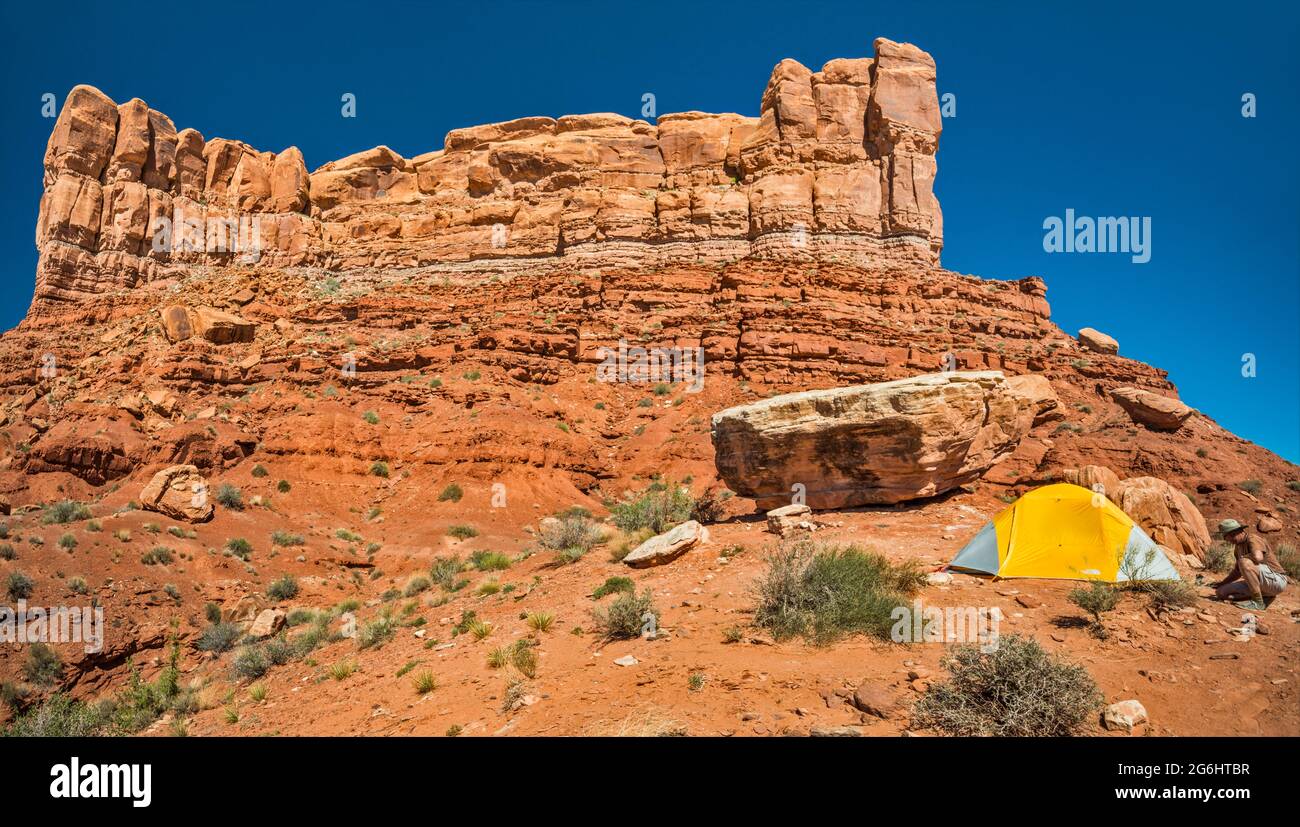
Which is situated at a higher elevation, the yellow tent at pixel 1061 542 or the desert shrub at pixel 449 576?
the yellow tent at pixel 1061 542

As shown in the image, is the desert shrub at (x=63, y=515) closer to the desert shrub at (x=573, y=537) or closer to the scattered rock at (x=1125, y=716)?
the desert shrub at (x=573, y=537)

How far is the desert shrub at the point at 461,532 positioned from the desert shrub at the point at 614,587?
12.0 m

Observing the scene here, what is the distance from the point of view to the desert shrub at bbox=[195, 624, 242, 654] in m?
13.5

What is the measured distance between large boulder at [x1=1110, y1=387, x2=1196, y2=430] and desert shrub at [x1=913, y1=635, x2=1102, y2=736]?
25.9m

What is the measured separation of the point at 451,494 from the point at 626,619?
54.9 ft

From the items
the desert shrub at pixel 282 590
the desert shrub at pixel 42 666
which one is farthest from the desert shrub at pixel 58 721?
the desert shrub at pixel 282 590

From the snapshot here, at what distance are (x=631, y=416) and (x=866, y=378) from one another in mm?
11389

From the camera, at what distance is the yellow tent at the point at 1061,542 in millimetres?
8281

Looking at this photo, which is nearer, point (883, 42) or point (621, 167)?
point (883, 42)

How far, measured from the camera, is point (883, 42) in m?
41.5

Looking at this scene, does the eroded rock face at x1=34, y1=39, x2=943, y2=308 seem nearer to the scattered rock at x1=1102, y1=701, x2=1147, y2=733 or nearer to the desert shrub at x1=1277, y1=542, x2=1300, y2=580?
the desert shrub at x1=1277, y1=542, x2=1300, y2=580

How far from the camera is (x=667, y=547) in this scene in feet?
35.6
